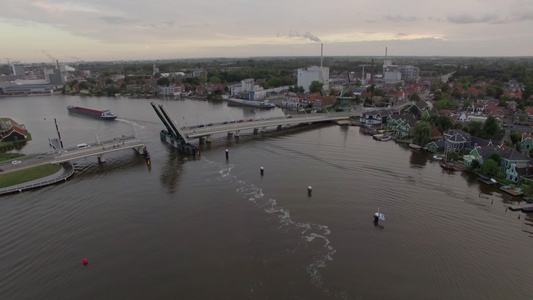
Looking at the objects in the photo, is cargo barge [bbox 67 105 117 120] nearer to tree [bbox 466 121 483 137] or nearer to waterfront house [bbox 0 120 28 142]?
waterfront house [bbox 0 120 28 142]

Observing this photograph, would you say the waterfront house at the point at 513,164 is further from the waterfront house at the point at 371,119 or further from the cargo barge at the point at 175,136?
the cargo barge at the point at 175,136

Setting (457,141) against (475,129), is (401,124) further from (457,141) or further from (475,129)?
(457,141)

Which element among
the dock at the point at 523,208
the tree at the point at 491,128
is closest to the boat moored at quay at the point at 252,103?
the tree at the point at 491,128

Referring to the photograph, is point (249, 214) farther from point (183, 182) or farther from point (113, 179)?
point (113, 179)

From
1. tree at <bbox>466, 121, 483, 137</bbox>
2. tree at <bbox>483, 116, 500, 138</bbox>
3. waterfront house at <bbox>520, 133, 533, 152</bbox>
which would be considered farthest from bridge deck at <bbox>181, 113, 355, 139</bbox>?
waterfront house at <bbox>520, 133, 533, 152</bbox>

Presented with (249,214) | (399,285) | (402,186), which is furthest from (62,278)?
(402,186)

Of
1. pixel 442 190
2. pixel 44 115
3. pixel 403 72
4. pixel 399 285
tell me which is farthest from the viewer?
pixel 403 72
